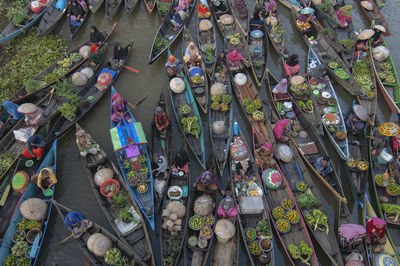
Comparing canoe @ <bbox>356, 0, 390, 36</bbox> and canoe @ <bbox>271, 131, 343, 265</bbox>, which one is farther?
canoe @ <bbox>356, 0, 390, 36</bbox>

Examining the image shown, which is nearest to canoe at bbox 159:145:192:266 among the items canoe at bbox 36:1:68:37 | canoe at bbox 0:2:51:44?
canoe at bbox 36:1:68:37

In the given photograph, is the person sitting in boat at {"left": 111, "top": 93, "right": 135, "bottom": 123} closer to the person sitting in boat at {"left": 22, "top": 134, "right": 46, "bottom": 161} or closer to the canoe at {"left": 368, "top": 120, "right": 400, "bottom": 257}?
the person sitting in boat at {"left": 22, "top": 134, "right": 46, "bottom": 161}

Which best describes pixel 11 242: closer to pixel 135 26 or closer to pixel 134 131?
pixel 134 131

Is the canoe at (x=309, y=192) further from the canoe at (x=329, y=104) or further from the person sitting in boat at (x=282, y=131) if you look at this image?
the canoe at (x=329, y=104)

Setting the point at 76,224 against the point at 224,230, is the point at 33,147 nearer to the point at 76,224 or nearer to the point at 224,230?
the point at 76,224

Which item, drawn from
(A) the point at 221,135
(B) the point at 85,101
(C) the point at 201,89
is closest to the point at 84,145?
(B) the point at 85,101

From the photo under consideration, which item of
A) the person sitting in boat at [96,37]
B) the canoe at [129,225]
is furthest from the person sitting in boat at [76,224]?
the person sitting in boat at [96,37]

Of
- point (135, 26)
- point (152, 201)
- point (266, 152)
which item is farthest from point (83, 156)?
point (135, 26)
